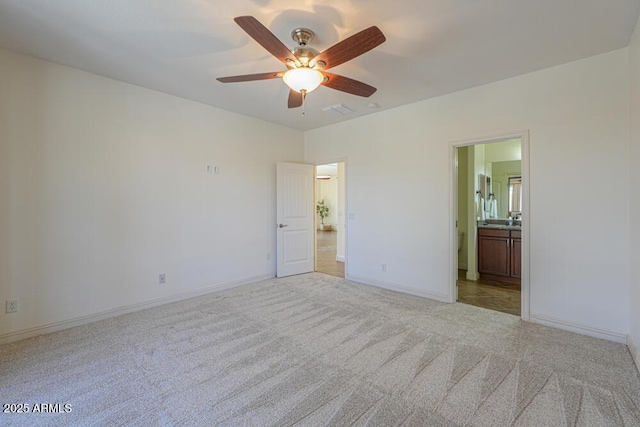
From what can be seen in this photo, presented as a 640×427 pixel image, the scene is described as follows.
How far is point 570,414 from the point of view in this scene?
1731 mm

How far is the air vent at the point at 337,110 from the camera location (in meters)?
4.05

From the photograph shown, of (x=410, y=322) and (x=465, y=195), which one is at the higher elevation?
(x=465, y=195)

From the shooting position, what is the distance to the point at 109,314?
3236 millimetres

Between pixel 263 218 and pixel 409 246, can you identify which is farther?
pixel 263 218

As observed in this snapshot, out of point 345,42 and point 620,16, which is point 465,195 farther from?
point 345,42

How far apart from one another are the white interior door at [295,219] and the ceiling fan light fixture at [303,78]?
9.28 feet

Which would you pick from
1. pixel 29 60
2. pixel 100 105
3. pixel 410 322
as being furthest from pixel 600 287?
pixel 29 60

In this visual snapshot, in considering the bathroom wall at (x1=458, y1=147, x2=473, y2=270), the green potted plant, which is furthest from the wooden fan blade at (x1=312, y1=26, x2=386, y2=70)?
the green potted plant

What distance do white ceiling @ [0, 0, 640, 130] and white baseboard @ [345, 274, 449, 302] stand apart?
2.64 metres

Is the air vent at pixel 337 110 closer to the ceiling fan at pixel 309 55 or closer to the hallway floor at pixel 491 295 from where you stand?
the ceiling fan at pixel 309 55

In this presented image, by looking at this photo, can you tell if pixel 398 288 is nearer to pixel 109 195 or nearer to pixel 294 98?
pixel 294 98

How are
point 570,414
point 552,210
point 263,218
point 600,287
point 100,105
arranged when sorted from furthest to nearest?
point 263,218 < point 100,105 < point 552,210 < point 600,287 < point 570,414

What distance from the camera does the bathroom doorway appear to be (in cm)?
390

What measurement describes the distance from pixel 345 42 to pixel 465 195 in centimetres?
407
